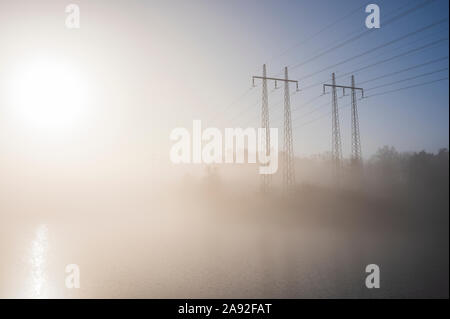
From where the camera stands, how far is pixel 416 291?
25844 mm

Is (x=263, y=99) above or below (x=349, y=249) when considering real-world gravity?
above

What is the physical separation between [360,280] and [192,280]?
49.3 feet

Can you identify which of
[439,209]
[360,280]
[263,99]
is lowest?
[360,280]

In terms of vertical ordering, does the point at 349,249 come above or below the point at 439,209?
below

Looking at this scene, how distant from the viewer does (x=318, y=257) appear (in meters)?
38.7
